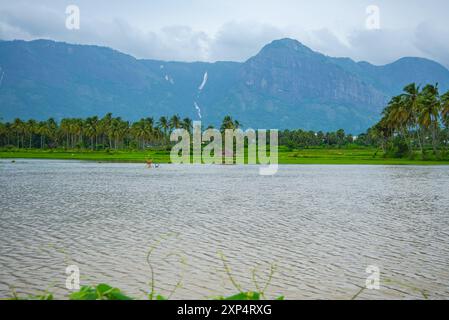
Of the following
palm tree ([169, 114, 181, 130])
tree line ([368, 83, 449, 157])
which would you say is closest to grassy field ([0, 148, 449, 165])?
tree line ([368, 83, 449, 157])

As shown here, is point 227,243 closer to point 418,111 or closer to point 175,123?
point 418,111

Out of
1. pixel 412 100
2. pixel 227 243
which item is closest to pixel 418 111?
→ pixel 412 100

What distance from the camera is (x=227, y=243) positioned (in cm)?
1744

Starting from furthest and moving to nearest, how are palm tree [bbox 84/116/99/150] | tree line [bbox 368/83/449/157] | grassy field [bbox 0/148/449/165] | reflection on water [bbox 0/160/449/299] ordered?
palm tree [bbox 84/116/99/150]
tree line [bbox 368/83/449/157]
grassy field [bbox 0/148/449/165]
reflection on water [bbox 0/160/449/299]

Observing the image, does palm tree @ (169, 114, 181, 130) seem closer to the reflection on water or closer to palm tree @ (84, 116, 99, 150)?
palm tree @ (84, 116, 99, 150)

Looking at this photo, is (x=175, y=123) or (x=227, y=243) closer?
(x=227, y=243)

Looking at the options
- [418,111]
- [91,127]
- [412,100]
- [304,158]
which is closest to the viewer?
[412,100]

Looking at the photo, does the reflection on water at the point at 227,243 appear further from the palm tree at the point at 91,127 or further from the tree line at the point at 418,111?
the palm tree at the point at 91,127

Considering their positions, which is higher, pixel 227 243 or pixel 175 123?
pixel 175 123

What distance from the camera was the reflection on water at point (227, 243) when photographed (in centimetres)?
1219

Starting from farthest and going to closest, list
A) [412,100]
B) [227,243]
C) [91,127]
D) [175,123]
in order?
1. [175,123]
2. [91,127]
3. [412,100]
4. [227,243]

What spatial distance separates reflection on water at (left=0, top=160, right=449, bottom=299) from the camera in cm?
1219
